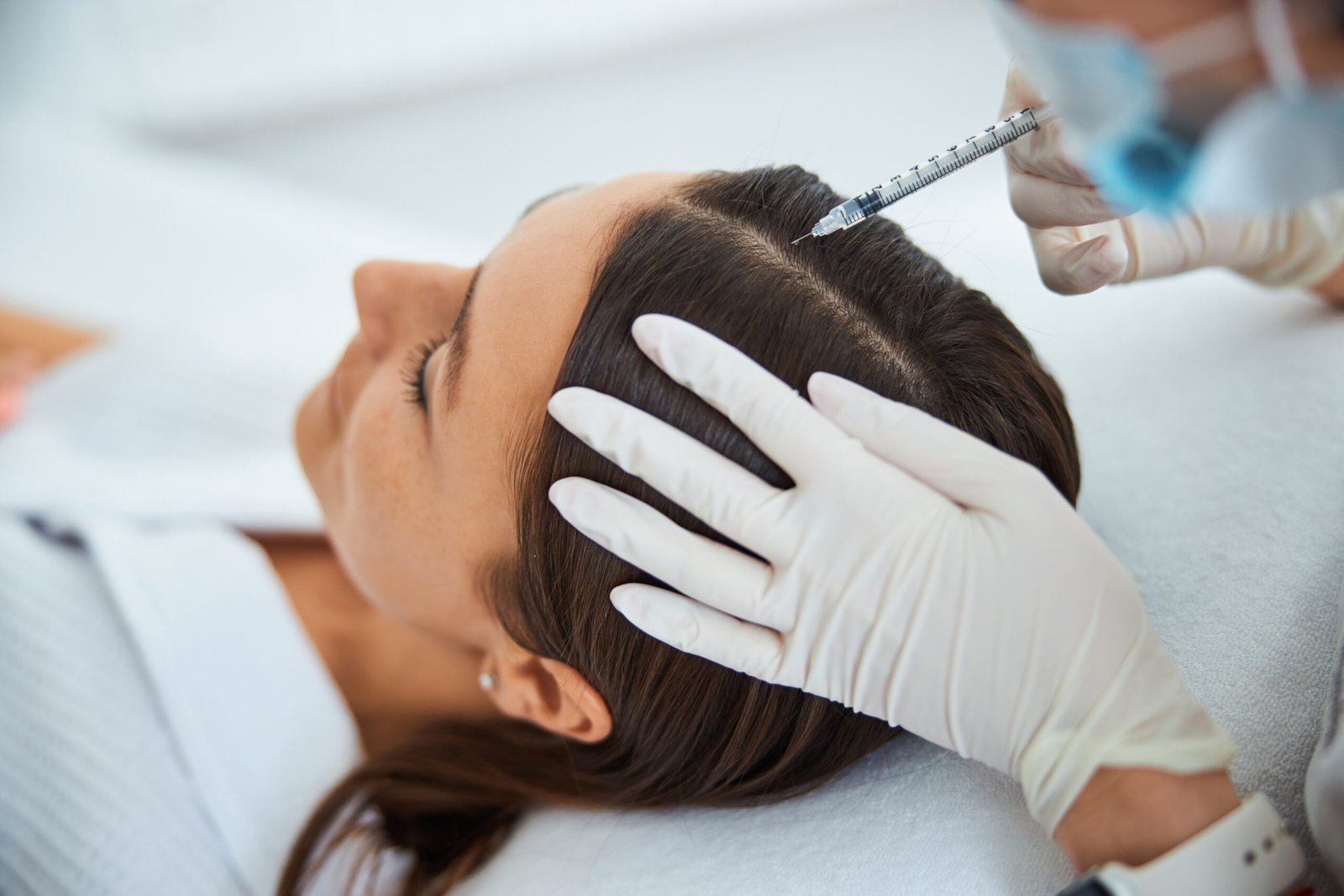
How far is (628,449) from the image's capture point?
71 cm

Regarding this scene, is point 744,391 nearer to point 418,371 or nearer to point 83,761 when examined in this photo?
point 418,371

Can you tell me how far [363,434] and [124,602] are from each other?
515mm

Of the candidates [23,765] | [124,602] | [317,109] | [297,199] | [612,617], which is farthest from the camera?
[317,109]

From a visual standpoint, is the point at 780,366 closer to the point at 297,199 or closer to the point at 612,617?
the point at 612,617

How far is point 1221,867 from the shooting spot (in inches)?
24.3

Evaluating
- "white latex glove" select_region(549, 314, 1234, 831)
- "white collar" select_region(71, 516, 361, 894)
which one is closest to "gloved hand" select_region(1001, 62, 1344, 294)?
"white latex glove" select_region(549, 314, 1234, 831)

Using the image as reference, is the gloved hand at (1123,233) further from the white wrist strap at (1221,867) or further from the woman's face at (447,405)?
the white wrist strap at (1221,867)

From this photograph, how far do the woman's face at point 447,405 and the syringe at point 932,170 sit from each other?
160mm

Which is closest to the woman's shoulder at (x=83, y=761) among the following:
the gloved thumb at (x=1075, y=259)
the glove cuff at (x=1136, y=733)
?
the glove cuff at (x=1136, y=733)

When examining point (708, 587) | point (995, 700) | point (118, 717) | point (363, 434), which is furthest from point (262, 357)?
point (995, 700)

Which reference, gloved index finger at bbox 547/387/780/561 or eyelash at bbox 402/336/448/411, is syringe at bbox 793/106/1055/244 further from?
eyelash at bbox 402/336/448/411

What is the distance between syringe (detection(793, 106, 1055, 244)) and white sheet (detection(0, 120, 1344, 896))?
0.44m

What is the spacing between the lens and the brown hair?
2.44 feet

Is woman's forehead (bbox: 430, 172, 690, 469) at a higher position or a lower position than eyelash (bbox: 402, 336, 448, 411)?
higher
